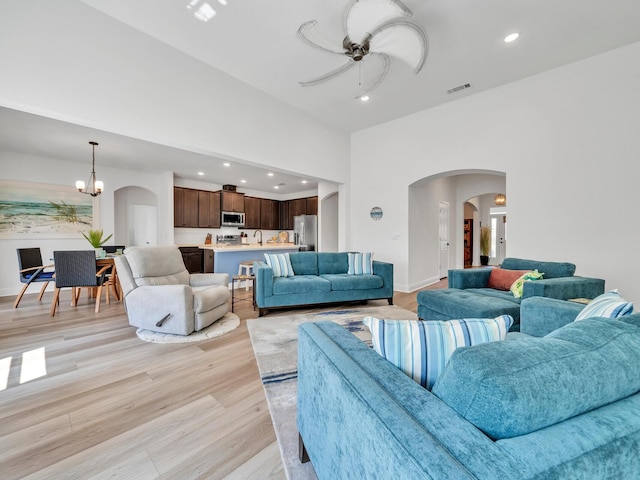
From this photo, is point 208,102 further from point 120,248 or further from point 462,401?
point 462,401

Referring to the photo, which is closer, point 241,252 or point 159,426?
point 159,426

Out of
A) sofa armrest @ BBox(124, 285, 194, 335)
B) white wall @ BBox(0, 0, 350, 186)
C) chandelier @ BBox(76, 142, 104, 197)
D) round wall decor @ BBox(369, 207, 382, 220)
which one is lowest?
sofa armrest @ BBox(124, 285, 194, 335)

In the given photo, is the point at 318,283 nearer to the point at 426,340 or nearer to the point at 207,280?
the point at 207,280

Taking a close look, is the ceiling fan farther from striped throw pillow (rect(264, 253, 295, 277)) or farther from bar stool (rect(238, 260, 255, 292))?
bar stool (rect(238, 260, 255, 292))

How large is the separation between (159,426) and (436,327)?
1723 millimetres

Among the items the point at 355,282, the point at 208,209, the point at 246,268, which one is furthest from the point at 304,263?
the point at 208,209

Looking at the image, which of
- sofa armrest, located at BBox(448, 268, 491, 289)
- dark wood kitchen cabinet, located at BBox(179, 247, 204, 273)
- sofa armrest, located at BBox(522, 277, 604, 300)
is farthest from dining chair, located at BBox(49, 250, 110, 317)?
sofa armrest, located at BBox(522, 277, 604, 300)

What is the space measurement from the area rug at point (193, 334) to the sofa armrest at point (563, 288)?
3.18 metres

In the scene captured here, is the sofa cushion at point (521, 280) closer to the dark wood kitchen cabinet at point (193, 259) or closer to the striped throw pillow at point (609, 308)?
the striped throw pillow at point (609, 308)

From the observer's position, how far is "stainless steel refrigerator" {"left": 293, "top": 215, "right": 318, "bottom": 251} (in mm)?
7941

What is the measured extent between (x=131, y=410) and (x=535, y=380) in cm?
221

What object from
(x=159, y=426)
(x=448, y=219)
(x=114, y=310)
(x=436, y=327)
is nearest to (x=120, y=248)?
(x=114, y=310)

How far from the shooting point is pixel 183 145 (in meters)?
3.78

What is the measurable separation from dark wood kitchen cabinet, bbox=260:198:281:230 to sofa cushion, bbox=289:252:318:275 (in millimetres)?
4532
